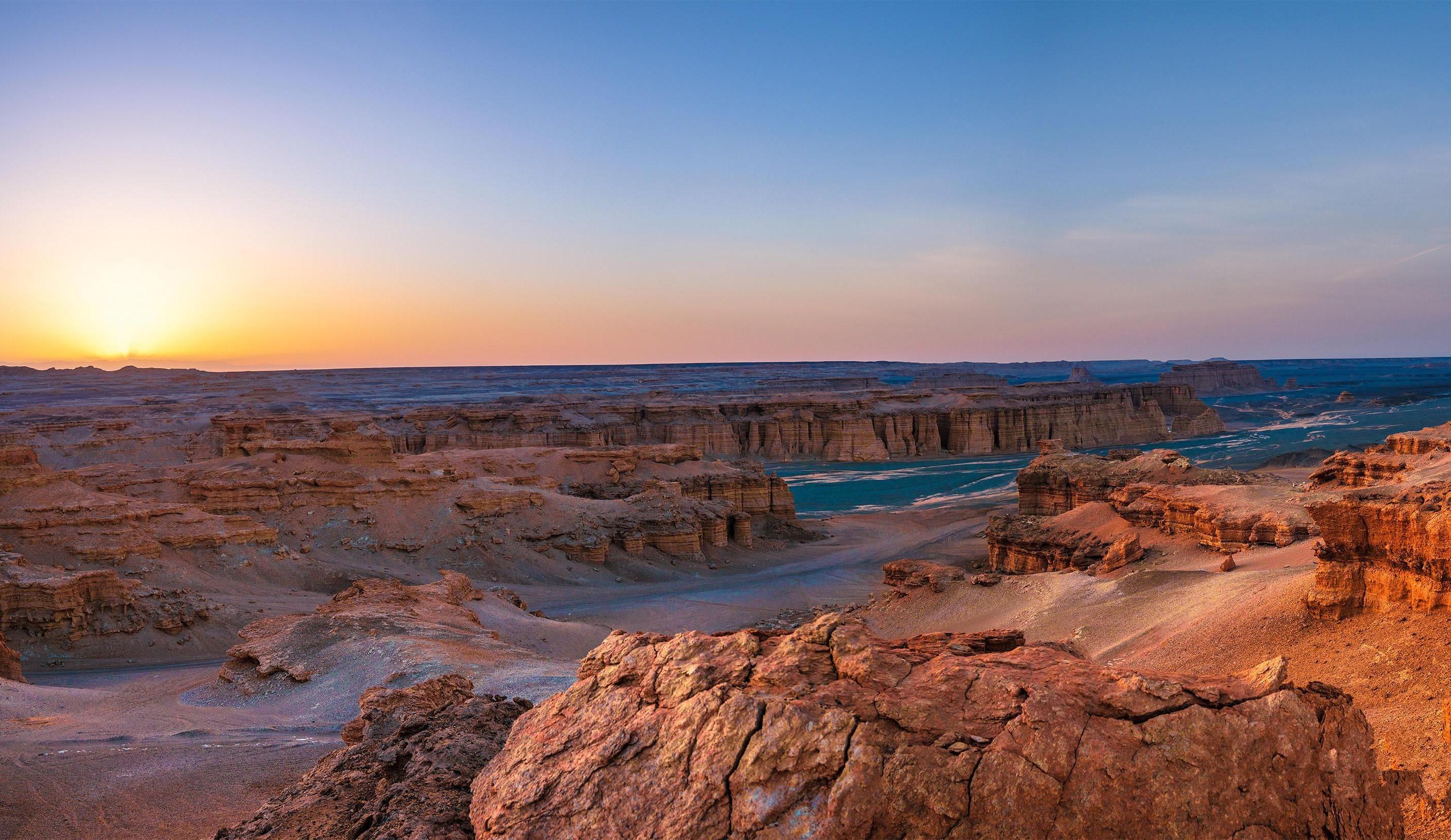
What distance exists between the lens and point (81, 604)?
1977 centimetres

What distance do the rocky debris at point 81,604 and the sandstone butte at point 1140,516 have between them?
20197mm

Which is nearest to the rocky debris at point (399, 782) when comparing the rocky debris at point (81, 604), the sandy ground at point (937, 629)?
the sandy ground at point (937, 629)

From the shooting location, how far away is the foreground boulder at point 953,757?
392 centimetres

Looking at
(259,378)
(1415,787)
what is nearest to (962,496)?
(1415,787)

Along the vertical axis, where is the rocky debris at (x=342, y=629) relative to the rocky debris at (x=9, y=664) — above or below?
above

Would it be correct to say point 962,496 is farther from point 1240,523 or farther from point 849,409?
point 1240,523

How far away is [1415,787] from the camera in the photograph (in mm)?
4590

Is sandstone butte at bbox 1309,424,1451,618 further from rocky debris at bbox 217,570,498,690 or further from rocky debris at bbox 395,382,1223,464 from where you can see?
rocky debris at bbox 395,382,1223,464

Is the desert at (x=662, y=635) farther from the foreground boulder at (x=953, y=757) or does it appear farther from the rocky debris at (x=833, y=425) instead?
the rocky debris at (x=833, y=425)

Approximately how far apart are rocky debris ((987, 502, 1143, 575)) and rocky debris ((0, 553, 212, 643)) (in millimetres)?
19841

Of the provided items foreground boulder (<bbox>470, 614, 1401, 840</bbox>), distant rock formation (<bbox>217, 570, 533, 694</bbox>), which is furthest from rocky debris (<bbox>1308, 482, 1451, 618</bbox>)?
distant rock formation (<bbox>217, 570, 533, 694</bbox>)

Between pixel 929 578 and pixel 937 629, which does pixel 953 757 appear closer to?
pixel 937 629

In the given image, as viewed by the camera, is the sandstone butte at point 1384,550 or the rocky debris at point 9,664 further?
the rocky debris at point 9,664

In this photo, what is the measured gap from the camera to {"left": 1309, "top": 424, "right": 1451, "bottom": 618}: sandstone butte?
30.0ft
